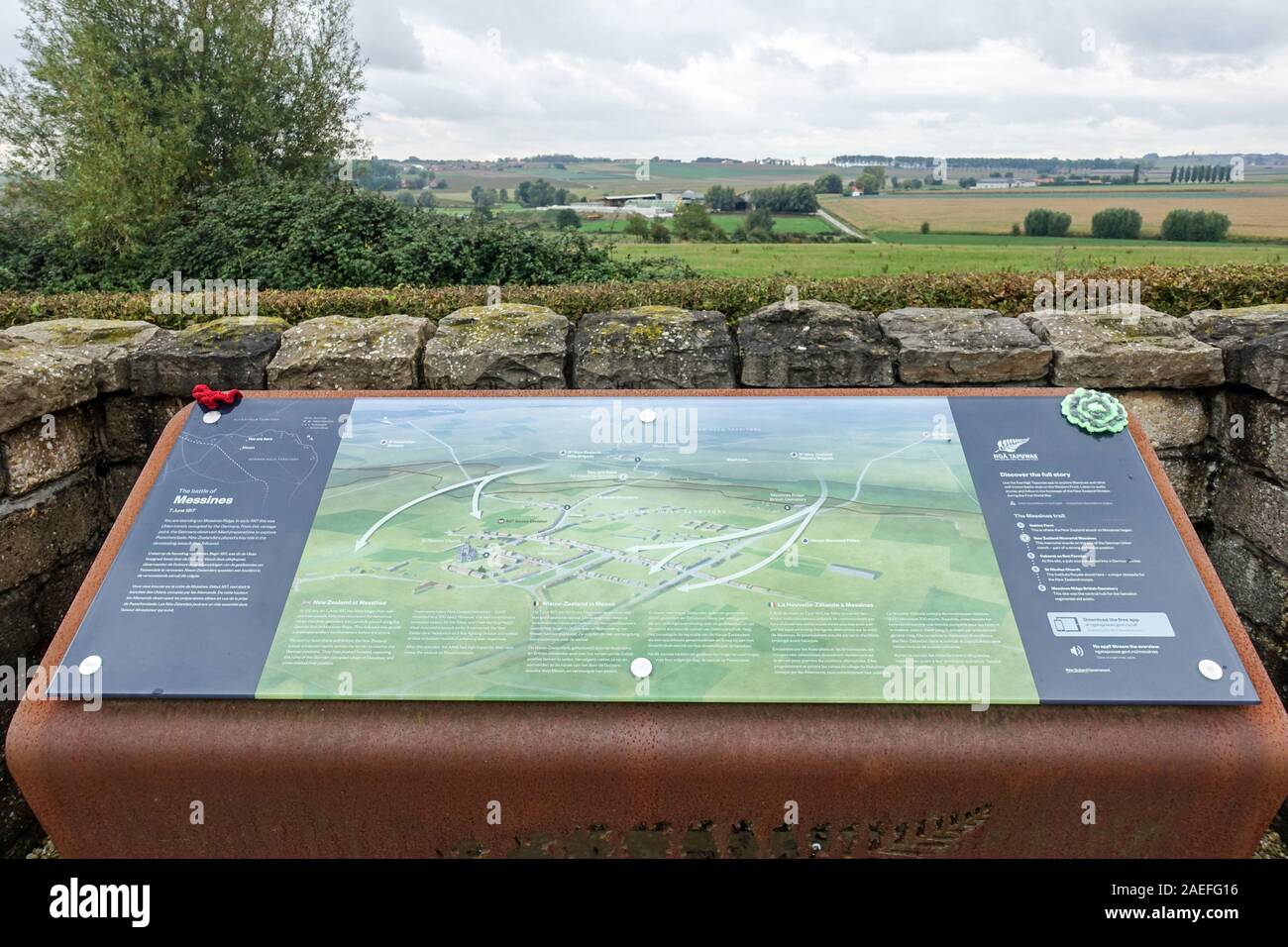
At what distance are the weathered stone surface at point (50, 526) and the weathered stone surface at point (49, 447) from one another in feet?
0.17

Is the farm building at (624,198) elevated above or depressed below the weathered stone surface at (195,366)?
above

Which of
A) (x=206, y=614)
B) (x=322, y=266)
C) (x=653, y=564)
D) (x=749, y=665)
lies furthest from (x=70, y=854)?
(x=322, y=266)

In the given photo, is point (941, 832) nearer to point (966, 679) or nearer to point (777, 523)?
point (966, 679)

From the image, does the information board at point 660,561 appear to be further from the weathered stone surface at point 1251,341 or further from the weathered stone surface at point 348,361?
the weathered stone surface at point 1251,341

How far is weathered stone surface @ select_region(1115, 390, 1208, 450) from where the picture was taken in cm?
329

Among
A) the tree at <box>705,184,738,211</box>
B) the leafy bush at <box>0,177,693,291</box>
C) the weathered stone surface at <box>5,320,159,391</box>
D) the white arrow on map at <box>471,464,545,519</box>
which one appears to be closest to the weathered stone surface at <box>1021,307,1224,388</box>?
the white arrow on map at <box>471,464,545,519</box>

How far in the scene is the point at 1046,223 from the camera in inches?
420

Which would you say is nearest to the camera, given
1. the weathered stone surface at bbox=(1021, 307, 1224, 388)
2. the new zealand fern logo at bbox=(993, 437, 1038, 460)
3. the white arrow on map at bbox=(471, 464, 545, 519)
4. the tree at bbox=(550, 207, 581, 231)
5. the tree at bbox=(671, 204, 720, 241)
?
the white arrow on map at bbox=(471, 464, 545, 519)

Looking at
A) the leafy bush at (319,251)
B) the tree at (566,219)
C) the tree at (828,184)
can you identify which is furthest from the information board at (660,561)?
the tree at (828,184)

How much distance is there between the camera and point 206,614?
229 cm

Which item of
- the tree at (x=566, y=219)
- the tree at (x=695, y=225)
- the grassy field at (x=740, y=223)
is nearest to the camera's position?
the tree at (x=566, y=219)

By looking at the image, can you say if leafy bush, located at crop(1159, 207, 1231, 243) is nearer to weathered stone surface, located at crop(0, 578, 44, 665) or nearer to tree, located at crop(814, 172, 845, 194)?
tree, located at crop(814, 172, 845, 194)

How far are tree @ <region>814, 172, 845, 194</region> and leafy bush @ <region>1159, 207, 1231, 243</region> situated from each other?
577cm

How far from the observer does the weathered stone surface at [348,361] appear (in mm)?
3227
